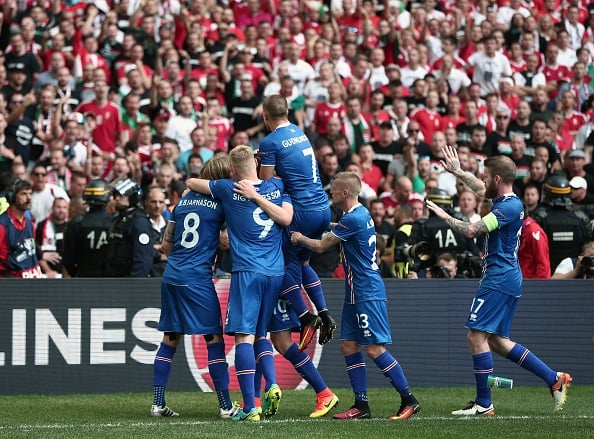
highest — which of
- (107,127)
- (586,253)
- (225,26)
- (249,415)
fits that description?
(225,26)

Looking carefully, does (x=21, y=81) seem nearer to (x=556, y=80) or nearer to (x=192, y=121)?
(x=192, y=121)

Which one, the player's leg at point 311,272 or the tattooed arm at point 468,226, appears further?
the player's leg at point 311,272

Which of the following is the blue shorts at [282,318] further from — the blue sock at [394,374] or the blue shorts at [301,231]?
the blue sock at [394,374]

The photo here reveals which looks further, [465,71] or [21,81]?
[465,71]

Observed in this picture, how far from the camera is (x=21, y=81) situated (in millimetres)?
19031

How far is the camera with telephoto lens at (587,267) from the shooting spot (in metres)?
12.8

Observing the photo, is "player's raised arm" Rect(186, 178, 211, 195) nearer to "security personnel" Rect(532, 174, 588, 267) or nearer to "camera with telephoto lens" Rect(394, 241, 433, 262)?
"camera with telephoto lens" Rect(394, 241, 433, 262)

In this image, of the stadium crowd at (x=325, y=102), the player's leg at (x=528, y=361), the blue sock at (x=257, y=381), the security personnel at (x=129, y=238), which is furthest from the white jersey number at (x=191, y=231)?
the stadium crowd at (x=325, y=102)

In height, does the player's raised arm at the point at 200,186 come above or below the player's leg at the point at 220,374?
above

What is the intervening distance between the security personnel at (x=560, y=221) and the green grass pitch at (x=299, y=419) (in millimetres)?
2275

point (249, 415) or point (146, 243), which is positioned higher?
point (146, 243)

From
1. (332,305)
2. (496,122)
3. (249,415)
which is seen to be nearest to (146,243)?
(332,305)

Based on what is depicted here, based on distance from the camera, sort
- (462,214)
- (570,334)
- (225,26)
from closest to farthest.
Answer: (570,334)
(462,214)
(225,26)

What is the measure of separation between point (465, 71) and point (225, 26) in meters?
4.78
